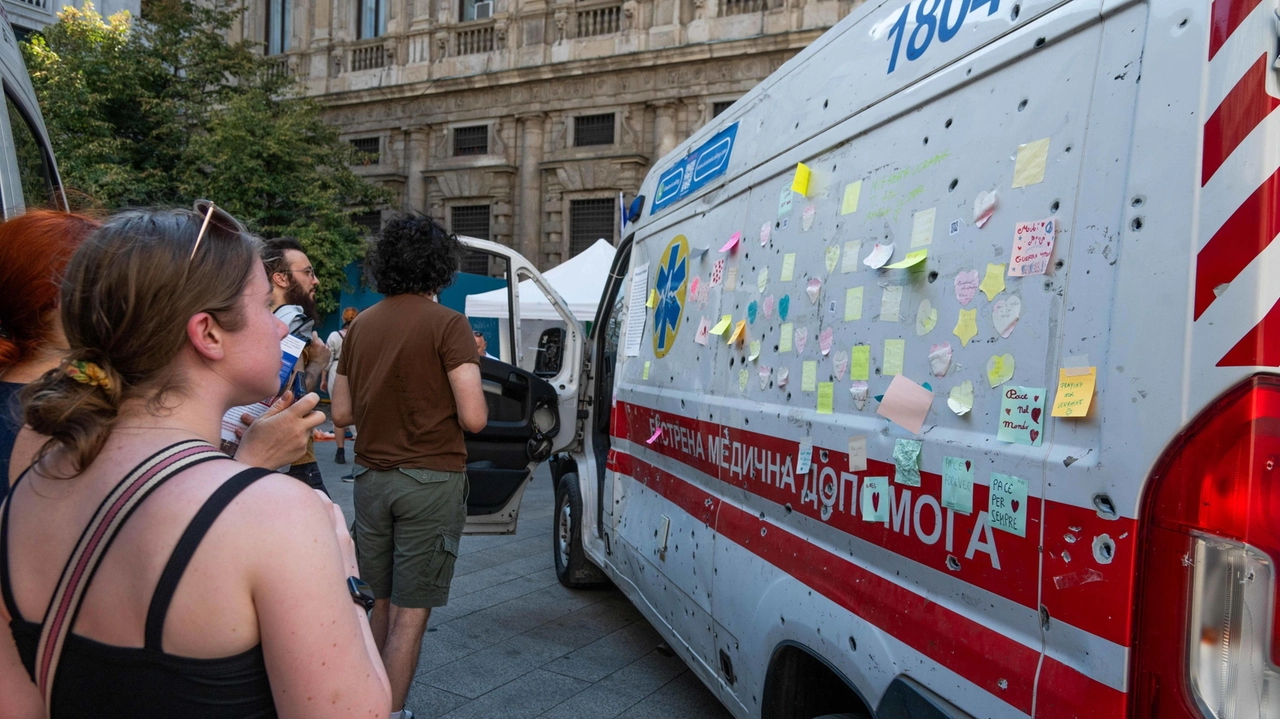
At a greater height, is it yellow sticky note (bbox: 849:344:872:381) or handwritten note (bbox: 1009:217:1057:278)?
handwritten note (bbox: 1009:217:1057:278)

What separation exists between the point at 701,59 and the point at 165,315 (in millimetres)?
16062

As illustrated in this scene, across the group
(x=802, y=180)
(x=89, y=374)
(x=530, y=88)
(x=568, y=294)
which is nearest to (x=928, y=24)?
(x=802, y=180)

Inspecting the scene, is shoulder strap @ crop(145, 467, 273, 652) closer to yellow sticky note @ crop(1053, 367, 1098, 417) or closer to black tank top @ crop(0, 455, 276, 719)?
black tank top @ crop(0, 455, 276, 719)

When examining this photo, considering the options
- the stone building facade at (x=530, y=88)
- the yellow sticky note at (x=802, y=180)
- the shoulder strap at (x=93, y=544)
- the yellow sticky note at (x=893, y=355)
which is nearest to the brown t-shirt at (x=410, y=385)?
the yellow sticky note at (x=802, y=180)

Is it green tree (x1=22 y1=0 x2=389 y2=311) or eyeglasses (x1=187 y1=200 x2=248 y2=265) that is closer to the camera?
eyeglasses (x1=187 y1=200 x2=248 y2=265)

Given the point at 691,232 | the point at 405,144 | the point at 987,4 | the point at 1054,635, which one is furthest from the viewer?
A: the point at 405,144

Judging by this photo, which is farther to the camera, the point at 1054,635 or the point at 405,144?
the point at 405,144

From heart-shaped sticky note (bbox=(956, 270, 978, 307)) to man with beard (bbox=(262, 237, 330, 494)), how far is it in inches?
80.2

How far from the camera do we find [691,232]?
3.57 m

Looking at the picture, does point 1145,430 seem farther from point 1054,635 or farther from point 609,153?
point 609,153

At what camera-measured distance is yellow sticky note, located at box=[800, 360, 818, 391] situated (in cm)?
237

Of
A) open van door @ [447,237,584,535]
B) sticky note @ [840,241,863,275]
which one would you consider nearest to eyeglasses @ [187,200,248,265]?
sticky note @ [840,241,863,275]

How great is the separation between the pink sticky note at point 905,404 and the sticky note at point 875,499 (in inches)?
5.9

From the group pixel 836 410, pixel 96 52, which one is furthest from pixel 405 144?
pixel 836 410
